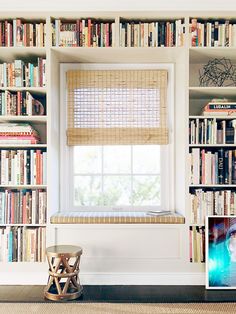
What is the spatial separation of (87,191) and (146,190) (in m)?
0.66

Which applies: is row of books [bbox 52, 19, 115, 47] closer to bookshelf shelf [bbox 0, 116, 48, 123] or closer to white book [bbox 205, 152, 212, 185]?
bookshelf shelf [bbox 0, 116, 48, 123]

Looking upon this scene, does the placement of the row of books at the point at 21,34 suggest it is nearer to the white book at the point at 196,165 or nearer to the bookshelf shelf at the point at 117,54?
the bookshelf shelf at the point at 117,54

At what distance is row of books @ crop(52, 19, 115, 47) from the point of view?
A: 364 cm

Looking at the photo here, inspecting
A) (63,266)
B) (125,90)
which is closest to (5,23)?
(125,90)

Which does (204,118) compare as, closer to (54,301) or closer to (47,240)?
(47,240)

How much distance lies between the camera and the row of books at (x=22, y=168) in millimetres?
3652

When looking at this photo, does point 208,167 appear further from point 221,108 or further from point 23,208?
point 23,208

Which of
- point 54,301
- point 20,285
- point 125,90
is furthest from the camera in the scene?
point 125,90

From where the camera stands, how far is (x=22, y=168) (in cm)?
366

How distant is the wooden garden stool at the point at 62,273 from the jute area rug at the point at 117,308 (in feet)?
0.40

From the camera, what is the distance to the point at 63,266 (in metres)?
3.26

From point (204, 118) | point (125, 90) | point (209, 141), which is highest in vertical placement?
point (125, 90)

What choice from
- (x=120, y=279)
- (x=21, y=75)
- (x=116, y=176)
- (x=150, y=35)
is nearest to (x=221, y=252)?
(x=120, y=279)

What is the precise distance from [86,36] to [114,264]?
2.24m
